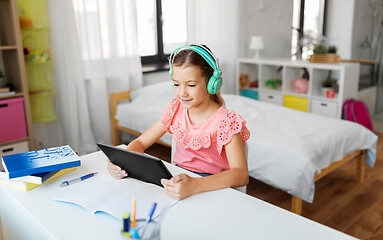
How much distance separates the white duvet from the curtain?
1.15ft

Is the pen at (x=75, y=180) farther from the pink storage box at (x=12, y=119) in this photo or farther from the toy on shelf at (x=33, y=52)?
the toy on shelf at (x=33, y=52)

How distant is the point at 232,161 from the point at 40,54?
2061mm

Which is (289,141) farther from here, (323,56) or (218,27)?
(218,27)

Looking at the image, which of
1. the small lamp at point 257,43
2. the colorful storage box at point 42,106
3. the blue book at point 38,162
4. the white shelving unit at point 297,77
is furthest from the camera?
the small lamp at point 257,43

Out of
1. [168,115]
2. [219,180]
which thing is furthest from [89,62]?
[219,180]

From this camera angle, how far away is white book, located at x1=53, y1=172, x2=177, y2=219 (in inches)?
38.9

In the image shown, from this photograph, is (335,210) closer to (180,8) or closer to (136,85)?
(136,85)

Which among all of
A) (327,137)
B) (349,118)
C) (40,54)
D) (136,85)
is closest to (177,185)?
(327,137)

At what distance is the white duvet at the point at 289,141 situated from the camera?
6.83 feet

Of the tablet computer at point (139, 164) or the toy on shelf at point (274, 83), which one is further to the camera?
the toy on shelf at point (274, 83)

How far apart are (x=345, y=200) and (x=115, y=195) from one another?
188 cm

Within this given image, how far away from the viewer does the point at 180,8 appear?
384 cm

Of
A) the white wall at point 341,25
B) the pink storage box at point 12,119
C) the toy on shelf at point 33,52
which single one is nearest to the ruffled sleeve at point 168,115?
the pink storage box at point 12,119

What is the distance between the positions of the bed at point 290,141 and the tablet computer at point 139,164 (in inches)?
46.6
